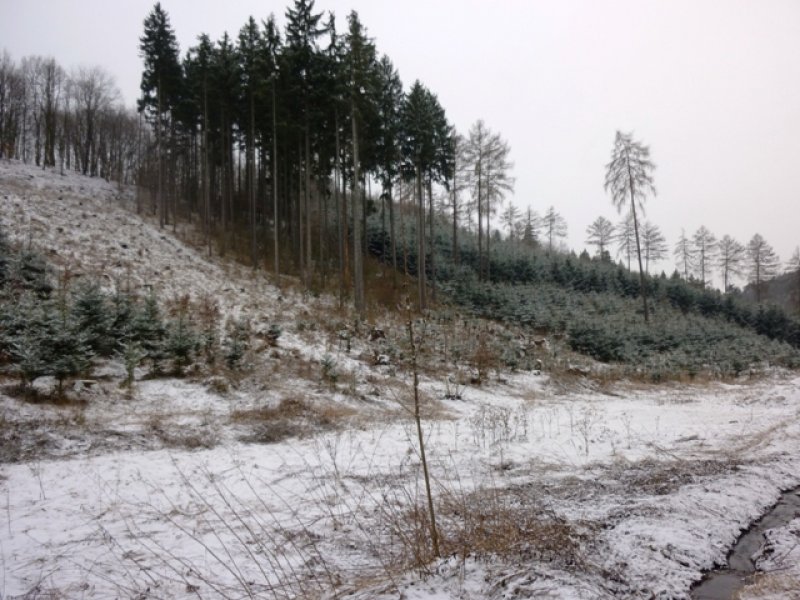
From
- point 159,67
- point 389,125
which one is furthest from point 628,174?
point 159,67

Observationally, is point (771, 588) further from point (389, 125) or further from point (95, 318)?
point (389, 125)

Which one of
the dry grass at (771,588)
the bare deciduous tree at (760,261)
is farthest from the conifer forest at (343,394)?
the bare deciduous tree at (760,261)

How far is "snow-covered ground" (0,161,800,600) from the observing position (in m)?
3.10

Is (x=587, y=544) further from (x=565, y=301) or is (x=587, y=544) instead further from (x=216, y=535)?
(x=565, y=301)

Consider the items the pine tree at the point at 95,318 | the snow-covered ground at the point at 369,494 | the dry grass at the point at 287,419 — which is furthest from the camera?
the pine tree at the point at 95,318

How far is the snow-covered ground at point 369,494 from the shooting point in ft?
10.2

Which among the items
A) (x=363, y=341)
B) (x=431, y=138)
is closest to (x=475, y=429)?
(x=363, y=341)

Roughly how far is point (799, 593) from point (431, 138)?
86.3 ft

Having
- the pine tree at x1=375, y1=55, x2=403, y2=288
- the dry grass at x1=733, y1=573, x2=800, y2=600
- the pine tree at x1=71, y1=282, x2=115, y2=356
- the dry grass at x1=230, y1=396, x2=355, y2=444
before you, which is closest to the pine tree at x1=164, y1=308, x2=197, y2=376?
the pine tree at x1=71, y1=282, x2=115, y2=356

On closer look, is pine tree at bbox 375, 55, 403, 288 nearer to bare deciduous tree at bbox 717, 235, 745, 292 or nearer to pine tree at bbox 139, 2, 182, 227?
pine tree at bbox 139, 2, 182, 227

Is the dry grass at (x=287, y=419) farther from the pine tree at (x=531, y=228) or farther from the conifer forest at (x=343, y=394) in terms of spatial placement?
the pine tree at (x=531, y=228)

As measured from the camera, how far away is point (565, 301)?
96.6ft

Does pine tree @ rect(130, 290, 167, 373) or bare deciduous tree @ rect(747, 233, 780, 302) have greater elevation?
bare deciduous tree @ rect(747, 233, 780, 302)

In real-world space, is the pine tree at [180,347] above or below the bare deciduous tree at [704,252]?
below
